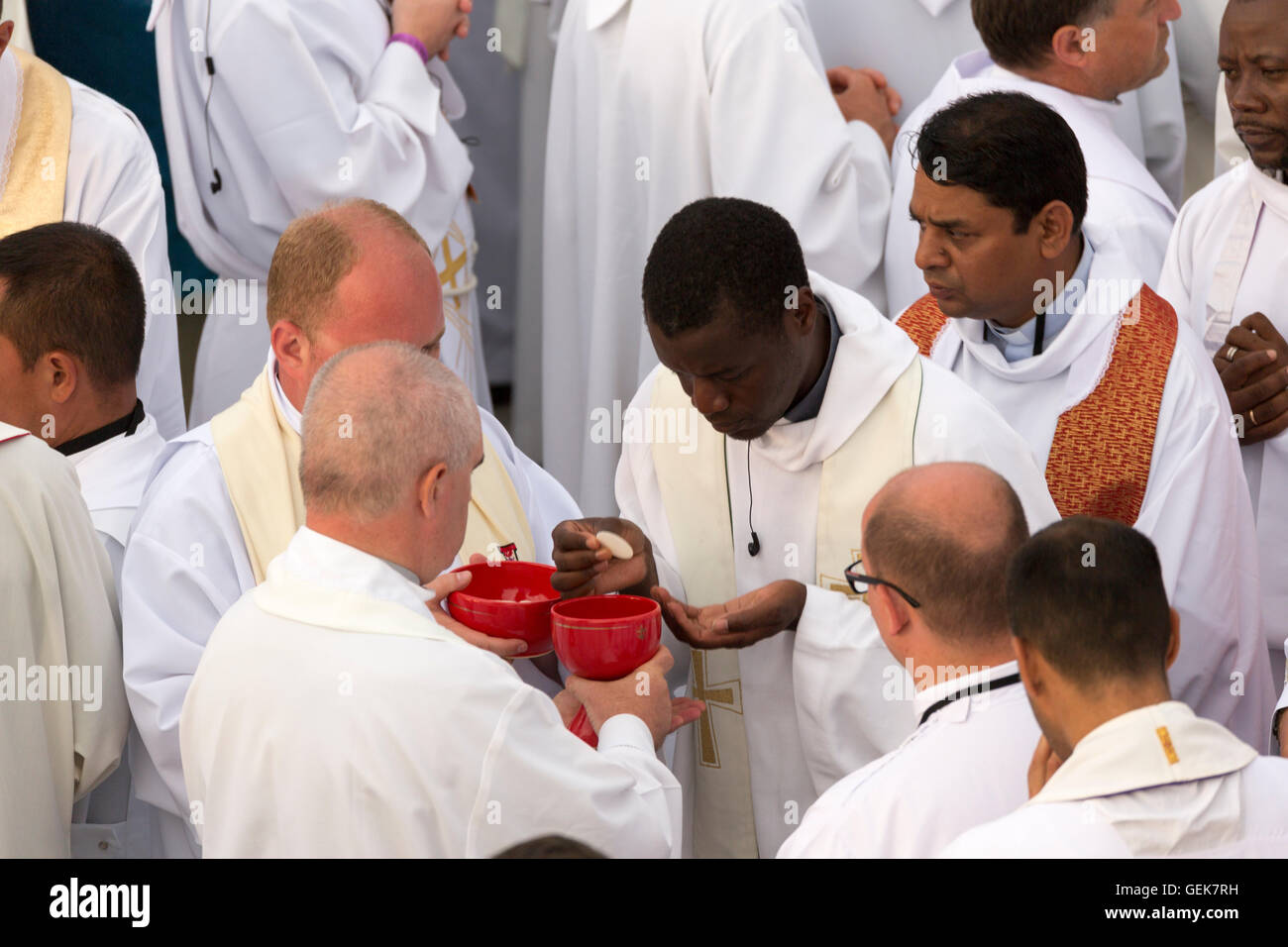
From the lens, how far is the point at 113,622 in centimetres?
313

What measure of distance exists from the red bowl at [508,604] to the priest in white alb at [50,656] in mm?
673

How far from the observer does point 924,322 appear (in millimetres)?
3934

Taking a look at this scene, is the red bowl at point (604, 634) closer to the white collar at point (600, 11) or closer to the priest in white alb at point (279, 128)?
the priest in white alb at point (279, 128)

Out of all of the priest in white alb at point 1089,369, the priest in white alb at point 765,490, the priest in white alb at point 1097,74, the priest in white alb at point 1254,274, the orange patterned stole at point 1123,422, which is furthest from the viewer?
the priest in white alb at point 1097,74

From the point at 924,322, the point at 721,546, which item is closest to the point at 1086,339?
the point at 924,322

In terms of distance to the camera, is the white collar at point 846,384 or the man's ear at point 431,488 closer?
the man's ear at point 431,488

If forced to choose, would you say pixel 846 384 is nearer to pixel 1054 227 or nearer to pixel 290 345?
pixel 1054 227

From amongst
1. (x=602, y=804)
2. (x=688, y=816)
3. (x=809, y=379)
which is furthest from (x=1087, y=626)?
(x=688, y=816)

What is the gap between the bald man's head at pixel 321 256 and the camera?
3.24 m

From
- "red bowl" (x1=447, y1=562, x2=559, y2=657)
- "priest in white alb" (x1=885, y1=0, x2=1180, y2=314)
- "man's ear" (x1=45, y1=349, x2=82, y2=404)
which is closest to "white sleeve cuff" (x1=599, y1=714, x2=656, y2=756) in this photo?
"red bowl" (x1=447, y1=562, x2=559, y2=657)

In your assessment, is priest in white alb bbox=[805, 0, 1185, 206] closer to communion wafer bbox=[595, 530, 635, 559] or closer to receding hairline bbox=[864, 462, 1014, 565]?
communion wafer bbox=[595, 530, 635, 559]

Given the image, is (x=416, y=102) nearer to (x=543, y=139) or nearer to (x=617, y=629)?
(x=543, y=139)

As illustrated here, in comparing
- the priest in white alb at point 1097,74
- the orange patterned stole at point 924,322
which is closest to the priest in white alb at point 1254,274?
the priest in white alb at point 1097,74

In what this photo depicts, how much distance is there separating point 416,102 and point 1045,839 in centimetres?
358
